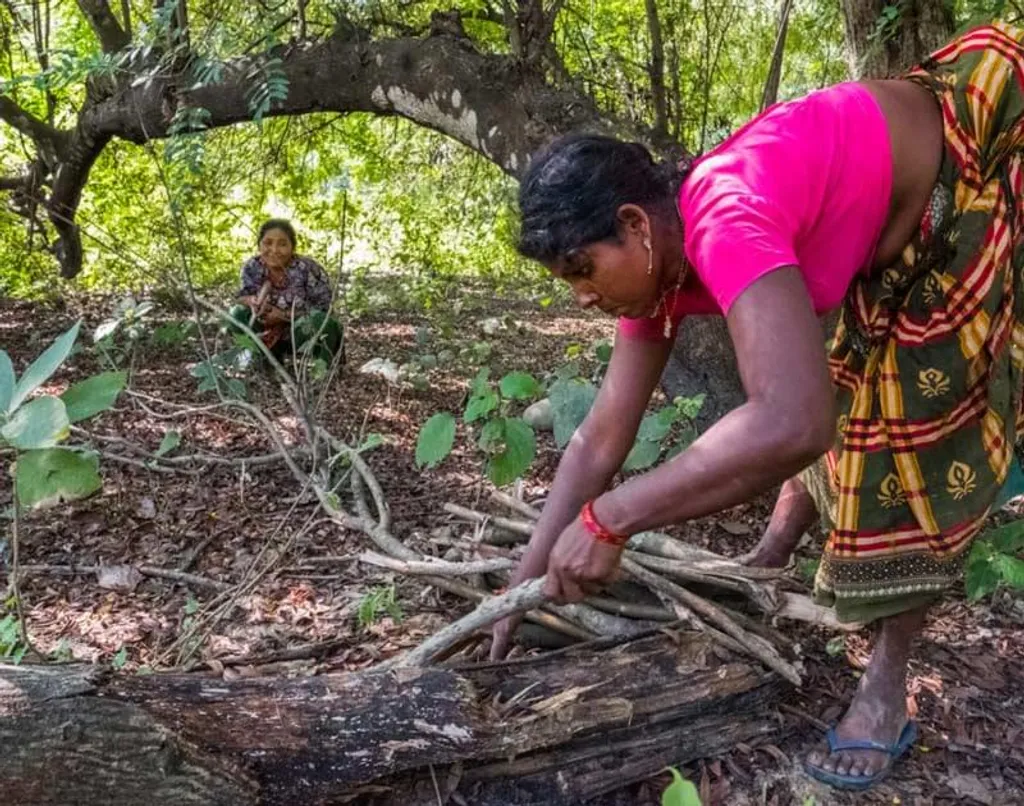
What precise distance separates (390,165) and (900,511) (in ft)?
15.0

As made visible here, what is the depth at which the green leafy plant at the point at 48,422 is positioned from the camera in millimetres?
1452

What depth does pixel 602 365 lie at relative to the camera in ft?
11.3

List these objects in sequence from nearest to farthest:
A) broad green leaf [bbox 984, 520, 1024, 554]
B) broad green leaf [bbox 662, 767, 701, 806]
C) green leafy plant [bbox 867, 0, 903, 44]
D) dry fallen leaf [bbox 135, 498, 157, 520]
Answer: broad green leaf [bbox 662, 767, 701, 806], broad green leaf [bbox 984, 520, 1024, 554], green leafy plant [bbox 867, 0, 903, 44], dry fallen leaf [bbox 135, 498, 157, 520]

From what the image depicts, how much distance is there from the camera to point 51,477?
163cm

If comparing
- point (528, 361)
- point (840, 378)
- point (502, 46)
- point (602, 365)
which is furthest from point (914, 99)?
point (502, 46)

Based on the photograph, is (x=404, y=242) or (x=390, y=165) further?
(x=404, y=242)

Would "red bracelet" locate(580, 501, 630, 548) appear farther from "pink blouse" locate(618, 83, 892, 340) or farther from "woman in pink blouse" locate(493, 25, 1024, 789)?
"pink blouse" locate(618, 83, 892, 340)

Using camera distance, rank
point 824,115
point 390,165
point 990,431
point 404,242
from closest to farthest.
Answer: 1. point 824,115
2. point 990,431
3. point 390,165
4. point 404,242

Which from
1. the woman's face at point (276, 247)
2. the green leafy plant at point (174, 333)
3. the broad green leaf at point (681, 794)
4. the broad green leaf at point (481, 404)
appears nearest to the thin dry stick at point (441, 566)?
the broad green leaf at point (481, 404)

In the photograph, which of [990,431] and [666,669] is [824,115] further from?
[666,669]

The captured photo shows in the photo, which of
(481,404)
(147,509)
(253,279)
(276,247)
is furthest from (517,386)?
(253,279)

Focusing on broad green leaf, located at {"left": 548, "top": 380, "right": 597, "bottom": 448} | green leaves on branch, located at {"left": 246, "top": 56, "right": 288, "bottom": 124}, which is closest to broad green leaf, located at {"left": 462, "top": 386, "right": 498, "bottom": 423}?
broad green leaf, located at {"left": 548, "top": 380, "right": 597, "bottom": 448}

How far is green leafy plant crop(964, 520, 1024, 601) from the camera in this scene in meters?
1.86

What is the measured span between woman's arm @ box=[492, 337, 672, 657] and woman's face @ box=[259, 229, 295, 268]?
3.11m
